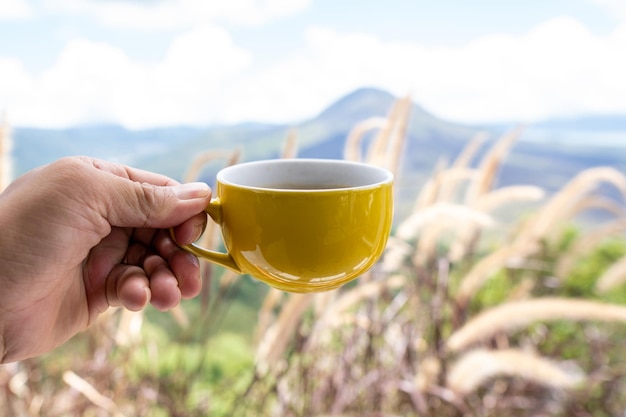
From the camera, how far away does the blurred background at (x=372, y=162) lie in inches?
29.0

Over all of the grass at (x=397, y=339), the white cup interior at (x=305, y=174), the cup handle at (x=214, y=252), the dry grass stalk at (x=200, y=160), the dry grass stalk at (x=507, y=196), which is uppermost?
the white cup interior at (x=305, y=174)

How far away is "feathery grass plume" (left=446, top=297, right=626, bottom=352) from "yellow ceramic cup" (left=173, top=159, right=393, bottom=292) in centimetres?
29

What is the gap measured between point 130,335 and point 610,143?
5.07 ft

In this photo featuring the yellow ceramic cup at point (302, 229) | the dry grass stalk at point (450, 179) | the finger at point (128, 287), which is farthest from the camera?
the dry grass stalk at point (450, 179)

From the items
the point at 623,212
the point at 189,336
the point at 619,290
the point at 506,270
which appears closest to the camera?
the point at 189,336

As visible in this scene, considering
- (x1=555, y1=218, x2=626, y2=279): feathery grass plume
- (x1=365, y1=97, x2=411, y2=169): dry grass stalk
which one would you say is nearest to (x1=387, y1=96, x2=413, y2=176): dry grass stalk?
(x1=365, y1=97, x2=411, y2=169): dry grass stalk

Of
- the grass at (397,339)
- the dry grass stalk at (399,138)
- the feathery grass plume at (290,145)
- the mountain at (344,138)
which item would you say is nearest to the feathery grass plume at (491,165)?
the grass at (397,339)

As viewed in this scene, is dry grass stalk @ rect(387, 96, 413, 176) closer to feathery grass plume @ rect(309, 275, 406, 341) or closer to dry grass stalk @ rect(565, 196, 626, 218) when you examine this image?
feathery grass plume @ rect(309, 275, 406, 341)

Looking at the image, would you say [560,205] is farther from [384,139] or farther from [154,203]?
[154,203]

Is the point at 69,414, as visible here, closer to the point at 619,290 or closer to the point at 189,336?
the point at 189,336

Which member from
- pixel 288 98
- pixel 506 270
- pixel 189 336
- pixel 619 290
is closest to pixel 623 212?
pixel 506 270

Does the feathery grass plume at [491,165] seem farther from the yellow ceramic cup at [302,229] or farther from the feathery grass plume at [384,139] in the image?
the yellow ceramic cup at [302,229]

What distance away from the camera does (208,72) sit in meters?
2.06

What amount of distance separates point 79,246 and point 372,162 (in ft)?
1.17
